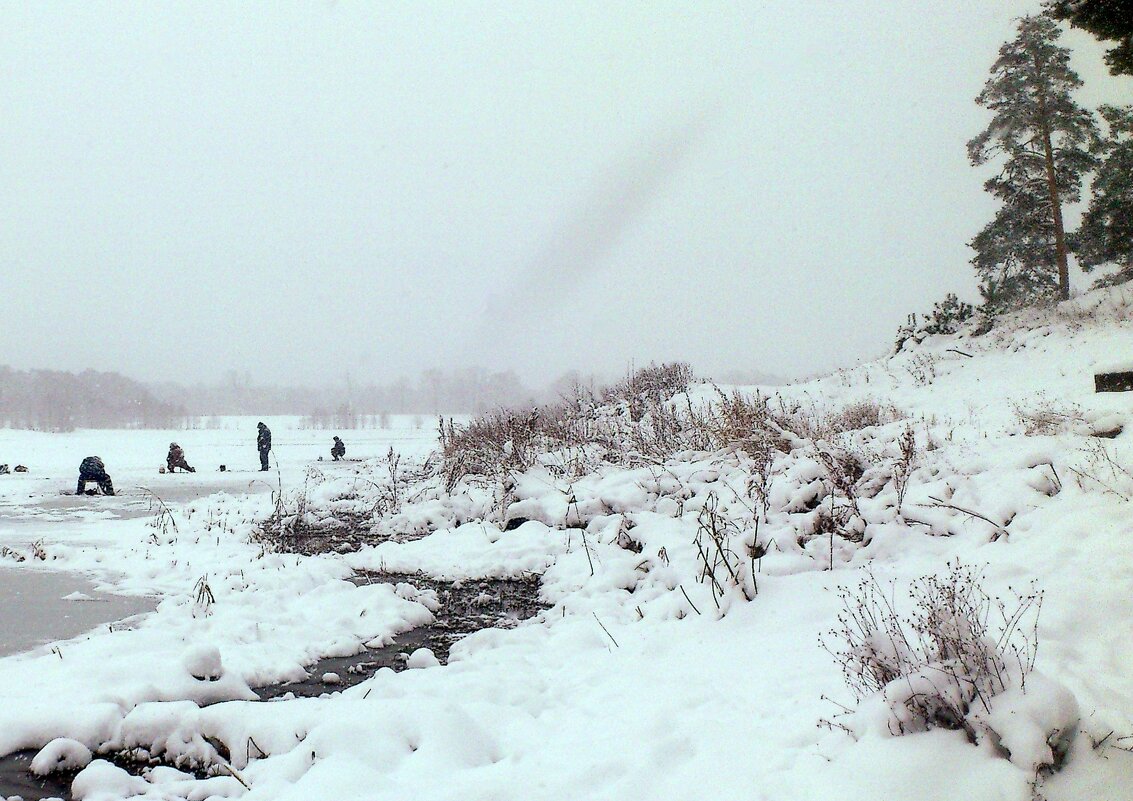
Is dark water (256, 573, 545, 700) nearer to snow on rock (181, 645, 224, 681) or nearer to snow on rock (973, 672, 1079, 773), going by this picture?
snow on rock (181, 645, 224, 681)

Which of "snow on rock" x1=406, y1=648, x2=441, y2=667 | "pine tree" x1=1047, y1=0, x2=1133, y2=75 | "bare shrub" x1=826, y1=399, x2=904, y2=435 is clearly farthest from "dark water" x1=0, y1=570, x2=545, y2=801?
"bare shrub" x1=826, y1=399, x2=904, y2=435

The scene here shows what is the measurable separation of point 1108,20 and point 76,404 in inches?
4305

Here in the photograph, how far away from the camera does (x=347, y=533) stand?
9891 millimetres

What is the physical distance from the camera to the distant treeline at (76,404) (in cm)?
8444

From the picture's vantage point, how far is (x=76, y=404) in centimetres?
8650

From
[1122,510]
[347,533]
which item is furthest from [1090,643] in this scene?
[347,533]

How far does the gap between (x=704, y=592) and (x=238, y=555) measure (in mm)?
5880

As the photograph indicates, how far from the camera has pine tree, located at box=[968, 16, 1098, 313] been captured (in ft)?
64.9

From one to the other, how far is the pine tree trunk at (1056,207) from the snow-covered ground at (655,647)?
1434cm

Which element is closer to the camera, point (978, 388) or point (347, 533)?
point (347, 533)

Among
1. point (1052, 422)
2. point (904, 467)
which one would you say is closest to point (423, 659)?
point (904, 467)

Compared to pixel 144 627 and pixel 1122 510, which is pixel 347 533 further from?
pixel 1122 510

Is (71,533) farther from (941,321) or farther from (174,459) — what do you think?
(941,321)

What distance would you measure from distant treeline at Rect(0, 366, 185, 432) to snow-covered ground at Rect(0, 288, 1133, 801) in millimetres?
91418
